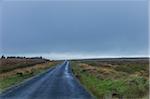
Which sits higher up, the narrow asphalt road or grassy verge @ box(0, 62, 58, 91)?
grassy verge @ box(0, 62, 58, 91)

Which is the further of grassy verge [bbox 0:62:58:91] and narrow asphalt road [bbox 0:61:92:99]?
grassy verge [bbox 0:62:58:91]

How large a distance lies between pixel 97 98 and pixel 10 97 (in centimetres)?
526

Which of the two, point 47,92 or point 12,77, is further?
point 12,77

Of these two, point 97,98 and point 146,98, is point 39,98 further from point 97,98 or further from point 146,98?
point 146,98

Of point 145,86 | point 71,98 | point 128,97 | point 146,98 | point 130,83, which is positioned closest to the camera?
point 146,98

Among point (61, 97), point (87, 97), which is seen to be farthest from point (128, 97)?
point (61, 97)

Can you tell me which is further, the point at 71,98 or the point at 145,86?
the point at 145,86

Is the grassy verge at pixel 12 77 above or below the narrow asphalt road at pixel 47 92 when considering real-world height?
above

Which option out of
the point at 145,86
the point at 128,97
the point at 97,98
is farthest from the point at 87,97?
the point at 145,86

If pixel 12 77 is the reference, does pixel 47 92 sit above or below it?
below

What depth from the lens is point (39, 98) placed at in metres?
23.4

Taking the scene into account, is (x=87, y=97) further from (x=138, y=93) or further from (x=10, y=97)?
(x=10, y=97)

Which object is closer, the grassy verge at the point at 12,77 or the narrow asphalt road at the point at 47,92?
the narrow asphalt road at the point at 47,92

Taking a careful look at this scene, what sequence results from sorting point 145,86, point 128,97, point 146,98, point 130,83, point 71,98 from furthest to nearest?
1. point 130,83
2. point 145,86
3. point 71,98
4. point 128,97
5. point 146,98
